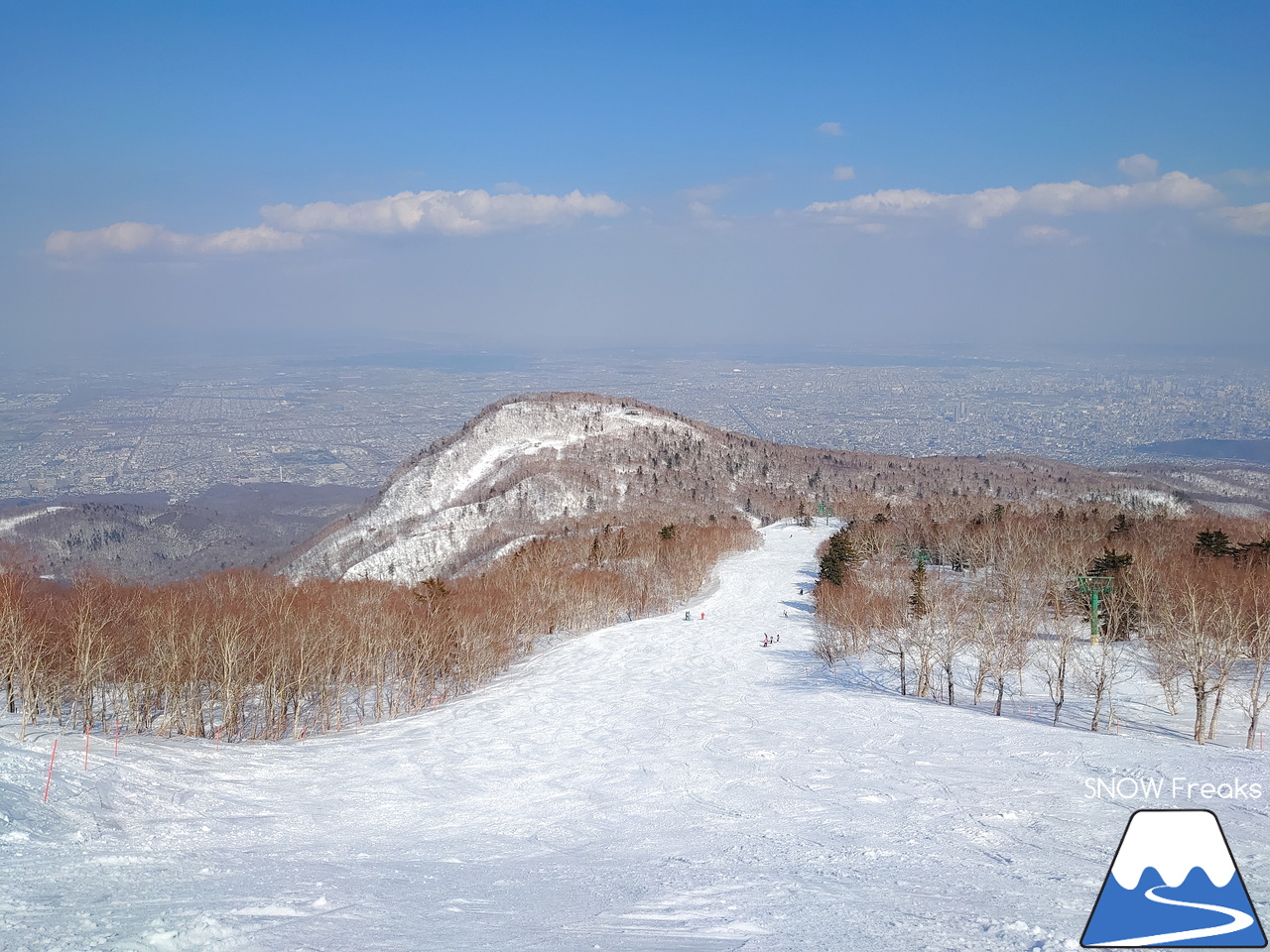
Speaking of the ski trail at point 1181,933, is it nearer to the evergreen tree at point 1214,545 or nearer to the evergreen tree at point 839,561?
the evergreen tree at point 839,561

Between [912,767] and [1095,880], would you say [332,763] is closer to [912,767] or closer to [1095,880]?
[912,767]

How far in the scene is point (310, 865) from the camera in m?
17.1

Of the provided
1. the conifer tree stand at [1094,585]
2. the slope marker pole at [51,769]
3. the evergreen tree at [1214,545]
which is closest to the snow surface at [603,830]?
the slope marker pole at [51,769]

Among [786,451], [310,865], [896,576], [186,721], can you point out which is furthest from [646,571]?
[786,451]

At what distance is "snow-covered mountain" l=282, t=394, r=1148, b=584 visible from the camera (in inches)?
4643

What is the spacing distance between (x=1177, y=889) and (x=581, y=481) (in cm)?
12708

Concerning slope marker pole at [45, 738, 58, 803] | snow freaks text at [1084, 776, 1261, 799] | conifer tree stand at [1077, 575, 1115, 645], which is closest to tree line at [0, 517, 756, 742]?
slope marker pole at [45, 738, 58, 803]

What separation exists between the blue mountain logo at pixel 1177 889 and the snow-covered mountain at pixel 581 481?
94.1m

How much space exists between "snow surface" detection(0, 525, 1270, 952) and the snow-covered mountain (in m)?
71.5

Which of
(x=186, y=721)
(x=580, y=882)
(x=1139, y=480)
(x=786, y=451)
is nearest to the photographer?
(x=580, y=882)

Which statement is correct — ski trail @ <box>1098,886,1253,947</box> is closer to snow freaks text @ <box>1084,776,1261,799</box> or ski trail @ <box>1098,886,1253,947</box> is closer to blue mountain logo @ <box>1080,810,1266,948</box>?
blue mountain logo @ <box>1080,810,1266,948</box>

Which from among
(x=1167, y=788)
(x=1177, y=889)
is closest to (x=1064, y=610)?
(x=1167, y=788)

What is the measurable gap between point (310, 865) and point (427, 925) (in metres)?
5.20

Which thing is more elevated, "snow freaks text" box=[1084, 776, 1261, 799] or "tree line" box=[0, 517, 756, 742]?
"snow freaks text" box=[1084, 776, 1261, 799]
